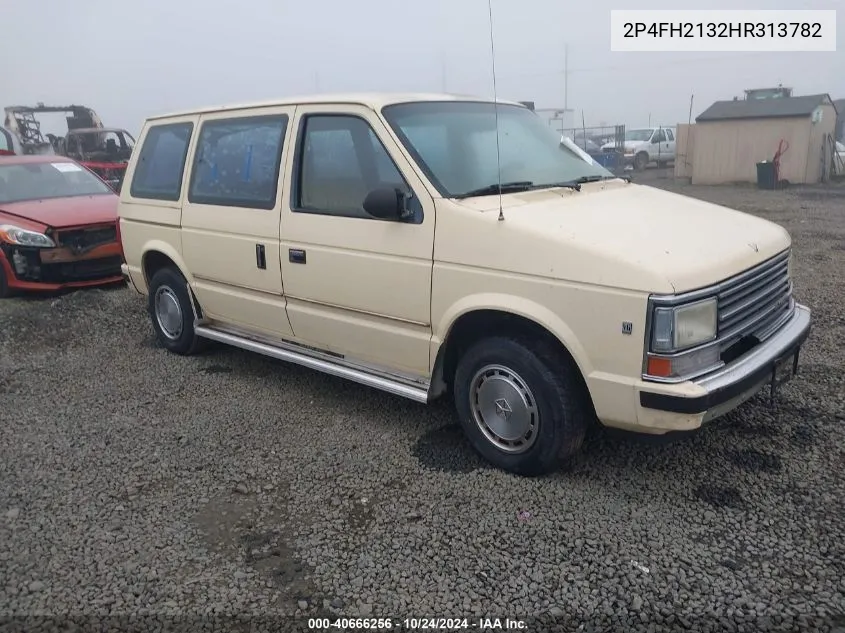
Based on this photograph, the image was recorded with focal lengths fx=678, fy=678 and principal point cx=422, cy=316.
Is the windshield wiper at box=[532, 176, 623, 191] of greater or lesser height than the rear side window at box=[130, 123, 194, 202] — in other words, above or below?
below

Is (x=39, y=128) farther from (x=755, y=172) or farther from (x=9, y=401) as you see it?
(x=755, y=172)

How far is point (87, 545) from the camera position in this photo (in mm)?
3145

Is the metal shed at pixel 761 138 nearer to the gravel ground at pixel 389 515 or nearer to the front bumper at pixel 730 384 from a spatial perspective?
the gravel ground at pixel 389 515

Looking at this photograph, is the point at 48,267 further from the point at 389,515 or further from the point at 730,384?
the point at 730,384

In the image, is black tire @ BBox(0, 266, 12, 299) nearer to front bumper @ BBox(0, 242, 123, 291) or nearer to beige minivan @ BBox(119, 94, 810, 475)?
front bumper @ BBox(0, 242, 123, 291)

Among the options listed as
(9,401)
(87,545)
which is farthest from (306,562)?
(9,401)

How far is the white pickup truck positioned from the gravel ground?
79.0ft

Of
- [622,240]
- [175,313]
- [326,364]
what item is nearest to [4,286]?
[175,313]

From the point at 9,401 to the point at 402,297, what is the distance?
10.4 ft

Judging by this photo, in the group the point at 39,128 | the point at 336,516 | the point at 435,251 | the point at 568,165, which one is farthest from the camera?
the point at 39,128

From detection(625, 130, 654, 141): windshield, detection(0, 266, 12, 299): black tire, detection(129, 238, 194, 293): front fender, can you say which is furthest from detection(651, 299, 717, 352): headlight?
detection(625, 130, 654, 141): windshield

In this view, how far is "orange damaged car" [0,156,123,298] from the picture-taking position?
738 centimetres

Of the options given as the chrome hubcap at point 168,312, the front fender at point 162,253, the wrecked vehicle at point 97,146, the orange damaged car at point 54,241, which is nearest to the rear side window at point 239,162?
the front fender at point 162,253

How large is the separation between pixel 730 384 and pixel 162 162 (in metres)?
4.55
